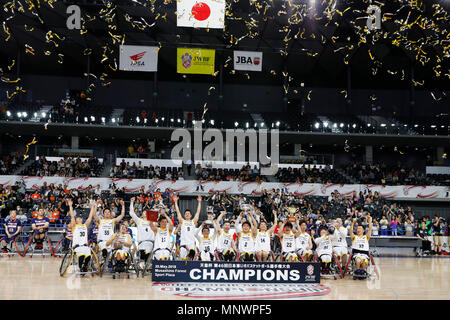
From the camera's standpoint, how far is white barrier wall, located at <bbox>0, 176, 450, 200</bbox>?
28375mm

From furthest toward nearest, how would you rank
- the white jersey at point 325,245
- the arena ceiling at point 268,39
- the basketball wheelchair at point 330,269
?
the arena ceiling at point 268,39
the white jersey at point 325,245
the basketball wheelchair at point 330,269

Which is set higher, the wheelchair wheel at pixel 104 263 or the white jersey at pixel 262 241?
the white jersey at pixel 262 241

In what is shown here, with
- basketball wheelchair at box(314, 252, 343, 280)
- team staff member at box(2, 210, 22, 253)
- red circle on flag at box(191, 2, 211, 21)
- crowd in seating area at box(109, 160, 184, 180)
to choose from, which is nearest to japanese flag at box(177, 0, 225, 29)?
red circle on flag at box(191, 2, 211, 21)

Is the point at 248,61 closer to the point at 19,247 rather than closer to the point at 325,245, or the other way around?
the point at 19,247

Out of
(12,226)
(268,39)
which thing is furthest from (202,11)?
(12,226)

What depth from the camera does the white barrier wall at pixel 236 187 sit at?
28.4 metres

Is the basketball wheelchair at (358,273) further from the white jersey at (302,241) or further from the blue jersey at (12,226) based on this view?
the blue jersey at (12,226)

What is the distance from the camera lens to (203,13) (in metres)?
25.3

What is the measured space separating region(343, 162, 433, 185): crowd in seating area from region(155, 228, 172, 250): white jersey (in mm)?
22550

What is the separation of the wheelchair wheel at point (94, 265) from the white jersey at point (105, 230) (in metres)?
0.52

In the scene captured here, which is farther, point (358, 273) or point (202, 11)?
point (202, 11)

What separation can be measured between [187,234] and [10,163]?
78.2 ft

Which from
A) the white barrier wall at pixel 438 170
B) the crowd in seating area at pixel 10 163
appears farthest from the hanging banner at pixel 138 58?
the white barrier wall at pixel 438 170
